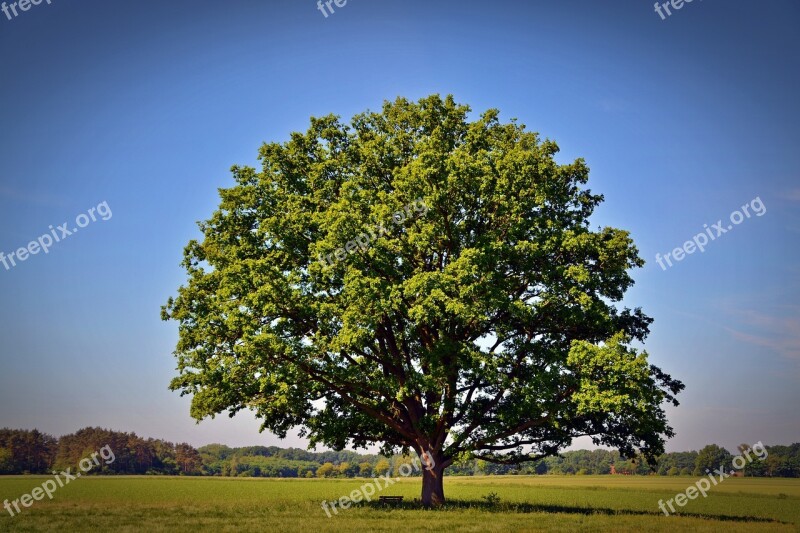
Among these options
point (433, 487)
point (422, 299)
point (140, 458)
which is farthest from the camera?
point (140, 458)

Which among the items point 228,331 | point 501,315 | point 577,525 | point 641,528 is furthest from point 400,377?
point 641,528

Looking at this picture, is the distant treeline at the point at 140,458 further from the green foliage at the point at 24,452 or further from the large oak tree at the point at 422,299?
the large oak tree at the point at 422,299

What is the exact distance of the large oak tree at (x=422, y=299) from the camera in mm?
26906

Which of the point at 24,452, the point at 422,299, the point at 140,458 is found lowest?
the point at 140,458

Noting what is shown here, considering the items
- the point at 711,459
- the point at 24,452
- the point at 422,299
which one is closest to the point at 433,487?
the point at 422,299

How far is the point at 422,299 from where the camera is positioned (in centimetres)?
2653

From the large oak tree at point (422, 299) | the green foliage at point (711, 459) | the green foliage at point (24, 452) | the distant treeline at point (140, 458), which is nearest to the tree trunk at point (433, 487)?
the large oak tree at point (422, 299)

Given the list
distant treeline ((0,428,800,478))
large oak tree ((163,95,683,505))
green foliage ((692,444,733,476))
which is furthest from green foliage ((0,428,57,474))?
green foliage ((692,444,733,476))

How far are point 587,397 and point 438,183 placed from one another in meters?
12.2

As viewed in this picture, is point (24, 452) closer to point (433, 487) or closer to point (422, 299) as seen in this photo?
point (433, 487)

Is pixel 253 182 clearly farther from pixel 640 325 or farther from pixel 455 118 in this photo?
pixel 640 325

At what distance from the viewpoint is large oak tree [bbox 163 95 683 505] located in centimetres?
2691

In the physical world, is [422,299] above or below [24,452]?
above

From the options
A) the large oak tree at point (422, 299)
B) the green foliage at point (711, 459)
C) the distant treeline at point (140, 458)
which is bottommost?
the green foliage at point (711, 459)
